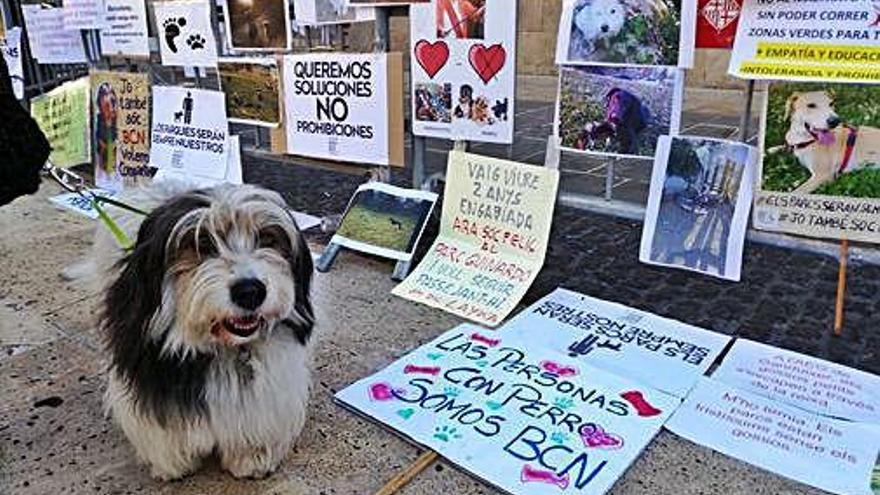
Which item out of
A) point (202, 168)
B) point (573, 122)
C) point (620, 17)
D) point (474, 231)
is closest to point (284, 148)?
point (202, 168)

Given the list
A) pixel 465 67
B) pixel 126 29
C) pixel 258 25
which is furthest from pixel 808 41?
pixel 126 29

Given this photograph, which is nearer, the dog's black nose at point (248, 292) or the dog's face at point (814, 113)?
the dog's black nose at point (248, 292)

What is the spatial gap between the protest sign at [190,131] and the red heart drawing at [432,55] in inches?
63.0

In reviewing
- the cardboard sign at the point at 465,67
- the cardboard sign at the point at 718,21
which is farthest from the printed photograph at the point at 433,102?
the cardboard sign at the point at 718,21

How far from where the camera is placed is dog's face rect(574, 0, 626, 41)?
9.87 feet

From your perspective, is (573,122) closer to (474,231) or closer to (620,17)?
(620,17)

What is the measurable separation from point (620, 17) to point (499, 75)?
0.63 meters

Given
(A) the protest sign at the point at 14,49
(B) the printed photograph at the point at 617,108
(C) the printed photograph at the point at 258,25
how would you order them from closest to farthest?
(B) the printed photograph at the point at 617,108 → (C) the printed photograph at the point at 258,25 → (A) the protest sign at the point at 14,49

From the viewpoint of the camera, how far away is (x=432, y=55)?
359 centimetres

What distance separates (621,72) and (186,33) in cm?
296

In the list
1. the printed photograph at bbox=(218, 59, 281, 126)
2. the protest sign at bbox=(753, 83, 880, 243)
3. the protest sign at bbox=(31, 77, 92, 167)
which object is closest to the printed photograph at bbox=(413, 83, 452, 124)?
the printed photograph at bbox=(218, 59, 281, 126)

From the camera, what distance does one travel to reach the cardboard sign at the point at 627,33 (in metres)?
2.88

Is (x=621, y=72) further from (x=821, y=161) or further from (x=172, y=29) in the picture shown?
(x=172, y=29)

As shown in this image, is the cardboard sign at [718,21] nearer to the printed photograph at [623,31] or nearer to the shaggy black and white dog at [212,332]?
the printed photograph at [623,31]
